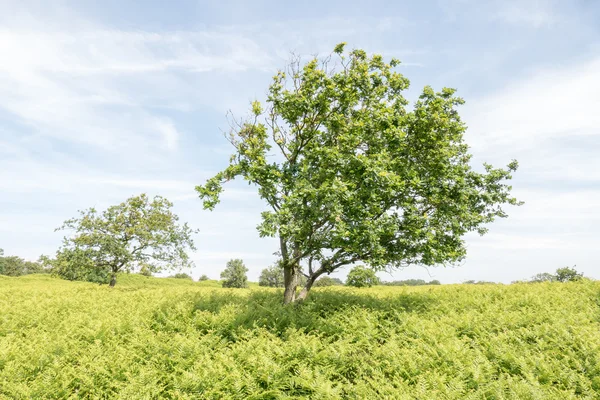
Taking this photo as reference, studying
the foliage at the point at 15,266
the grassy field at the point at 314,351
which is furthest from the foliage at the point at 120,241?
the foliage at the point at 15,266

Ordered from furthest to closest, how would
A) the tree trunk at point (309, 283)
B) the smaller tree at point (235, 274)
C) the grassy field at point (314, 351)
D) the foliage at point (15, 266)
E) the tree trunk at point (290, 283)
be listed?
the foliage at point (15, 266) < the smaller tree at point (235, 274) < the tree trunk at point (290, 283) < the tree trunk at point (309, 283) < the grassy field at point (314, 351)

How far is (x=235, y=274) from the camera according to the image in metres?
75.6

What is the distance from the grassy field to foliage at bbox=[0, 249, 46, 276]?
10730 centimetres

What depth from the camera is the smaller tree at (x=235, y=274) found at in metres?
75.0

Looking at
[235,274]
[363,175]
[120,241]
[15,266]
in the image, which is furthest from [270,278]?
[15,266]

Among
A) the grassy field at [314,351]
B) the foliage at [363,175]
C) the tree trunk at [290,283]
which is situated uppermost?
the foliage at [363,175]

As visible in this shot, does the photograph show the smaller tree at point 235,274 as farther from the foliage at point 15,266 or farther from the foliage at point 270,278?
the foliage at point 15,266

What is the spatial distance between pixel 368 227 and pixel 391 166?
9.86 feet

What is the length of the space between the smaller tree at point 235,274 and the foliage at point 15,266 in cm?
6503

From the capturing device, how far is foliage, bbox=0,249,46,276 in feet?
348

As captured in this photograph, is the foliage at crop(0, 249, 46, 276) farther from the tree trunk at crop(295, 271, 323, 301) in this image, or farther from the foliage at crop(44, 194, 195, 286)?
the tree trunk at crop(295, 271, 323, 301)

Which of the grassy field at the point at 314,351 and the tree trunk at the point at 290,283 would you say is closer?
the grassy field at the point at 314,351

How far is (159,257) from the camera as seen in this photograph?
132 feet

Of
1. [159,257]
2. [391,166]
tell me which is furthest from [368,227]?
[159,257]
